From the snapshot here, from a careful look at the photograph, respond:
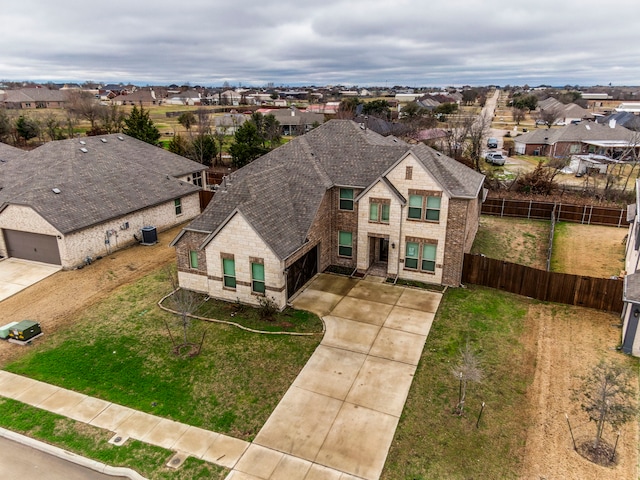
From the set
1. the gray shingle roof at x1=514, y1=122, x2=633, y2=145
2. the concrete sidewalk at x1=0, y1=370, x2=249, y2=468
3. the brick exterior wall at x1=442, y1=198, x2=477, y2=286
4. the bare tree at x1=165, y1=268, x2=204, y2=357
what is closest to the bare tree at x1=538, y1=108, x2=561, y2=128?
the gray shingle roof at x1=514, y1=122, x2=633, y2=145

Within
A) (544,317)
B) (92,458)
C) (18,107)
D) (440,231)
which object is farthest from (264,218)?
(18,107)

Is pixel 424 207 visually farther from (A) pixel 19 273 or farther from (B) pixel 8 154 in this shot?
(B) pixel 8 154

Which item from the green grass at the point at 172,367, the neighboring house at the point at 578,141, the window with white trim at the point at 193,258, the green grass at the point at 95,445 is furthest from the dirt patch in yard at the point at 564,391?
the neighboring house at the point at 578,141

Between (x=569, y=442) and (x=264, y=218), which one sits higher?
(x=264, y=218)

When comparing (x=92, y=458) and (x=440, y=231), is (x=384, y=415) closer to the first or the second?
(x=92, y=458)

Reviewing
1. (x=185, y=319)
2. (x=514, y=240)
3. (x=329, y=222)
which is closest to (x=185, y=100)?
(x=329, y=222)

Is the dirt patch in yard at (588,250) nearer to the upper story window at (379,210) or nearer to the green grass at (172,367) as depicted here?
the upper story window at (379,210)

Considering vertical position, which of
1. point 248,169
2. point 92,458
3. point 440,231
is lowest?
point 92,458
